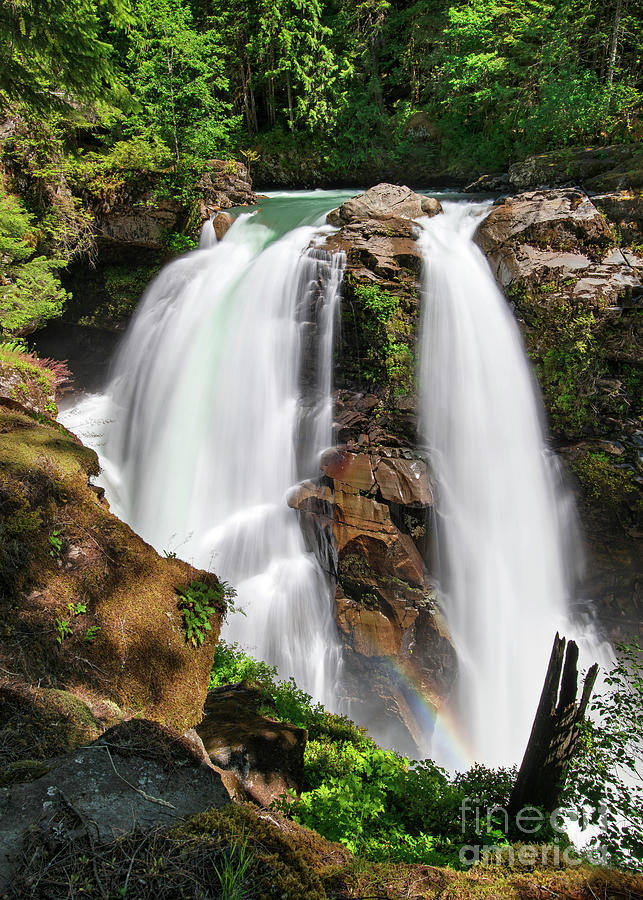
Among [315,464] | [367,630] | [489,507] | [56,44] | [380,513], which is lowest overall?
[367,630]

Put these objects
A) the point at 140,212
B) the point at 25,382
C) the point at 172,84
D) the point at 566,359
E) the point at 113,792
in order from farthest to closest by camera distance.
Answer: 1. the point at 172,84
2. the point at 140,212
3. the point at 566,359
4. the point at 25,382
5. the point at 113,792

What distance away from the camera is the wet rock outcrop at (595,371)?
8320mm

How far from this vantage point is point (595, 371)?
8547 millimetres

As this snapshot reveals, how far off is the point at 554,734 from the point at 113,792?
3.09 meters

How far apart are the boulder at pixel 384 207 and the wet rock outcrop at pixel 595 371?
3129 millimetres

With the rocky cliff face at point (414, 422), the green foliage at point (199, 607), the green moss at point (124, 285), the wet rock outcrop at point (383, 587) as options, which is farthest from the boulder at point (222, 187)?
the green foliage at point (199, 607)

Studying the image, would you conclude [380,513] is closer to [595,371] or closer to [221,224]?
[595,371]

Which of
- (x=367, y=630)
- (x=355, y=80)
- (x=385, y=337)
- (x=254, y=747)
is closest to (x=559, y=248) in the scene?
(x=385, y=337)

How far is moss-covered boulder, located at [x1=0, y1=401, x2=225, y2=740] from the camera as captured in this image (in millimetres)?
2717

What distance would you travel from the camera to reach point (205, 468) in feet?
28.9

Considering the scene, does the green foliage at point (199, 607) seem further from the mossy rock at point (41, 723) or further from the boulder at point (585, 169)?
the boulder at point (585, 169)

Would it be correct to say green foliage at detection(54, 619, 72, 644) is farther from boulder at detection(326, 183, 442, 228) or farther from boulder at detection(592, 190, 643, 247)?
boulder at detection(592, 190, 643, 247)

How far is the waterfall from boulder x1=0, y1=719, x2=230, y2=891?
564cm

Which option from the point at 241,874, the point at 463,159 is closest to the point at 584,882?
the point at 241,874
